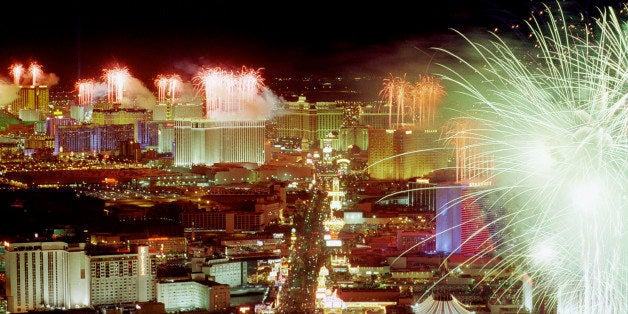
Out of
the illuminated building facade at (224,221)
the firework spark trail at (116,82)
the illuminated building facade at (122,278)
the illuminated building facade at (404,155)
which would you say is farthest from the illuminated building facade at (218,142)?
the illuminated building facade at (122,278)

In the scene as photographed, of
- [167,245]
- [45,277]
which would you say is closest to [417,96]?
[167,245]

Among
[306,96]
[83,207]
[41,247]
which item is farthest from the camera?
[306,96]

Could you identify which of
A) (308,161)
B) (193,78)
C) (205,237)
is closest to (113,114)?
(193,78)

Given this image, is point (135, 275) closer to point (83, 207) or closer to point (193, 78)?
point (83, 207)

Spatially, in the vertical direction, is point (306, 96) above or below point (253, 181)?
above

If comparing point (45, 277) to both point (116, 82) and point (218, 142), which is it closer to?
point (218, 142)
